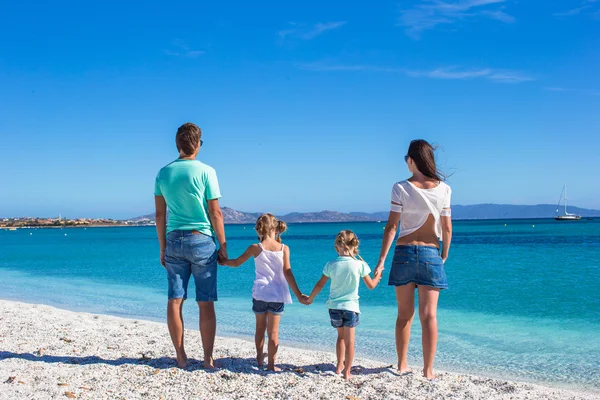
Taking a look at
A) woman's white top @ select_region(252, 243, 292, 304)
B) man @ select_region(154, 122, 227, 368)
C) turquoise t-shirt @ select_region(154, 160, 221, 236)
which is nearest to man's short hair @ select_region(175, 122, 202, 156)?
man @ select_region(154, 122, 227, 368)

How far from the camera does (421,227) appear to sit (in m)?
4.58

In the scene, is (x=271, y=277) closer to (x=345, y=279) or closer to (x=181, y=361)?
(x=345, y=279)

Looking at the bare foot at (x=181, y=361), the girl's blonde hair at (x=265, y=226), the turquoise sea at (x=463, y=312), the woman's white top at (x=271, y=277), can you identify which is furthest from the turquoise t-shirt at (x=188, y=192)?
the turquoise sea at (x=463, y=312)

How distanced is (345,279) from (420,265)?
0.65 metres

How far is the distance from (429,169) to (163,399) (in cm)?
282

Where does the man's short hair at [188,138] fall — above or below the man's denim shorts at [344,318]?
above

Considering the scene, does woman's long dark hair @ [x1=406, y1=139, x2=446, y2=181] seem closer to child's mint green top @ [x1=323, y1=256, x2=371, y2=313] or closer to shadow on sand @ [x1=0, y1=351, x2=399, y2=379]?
child's mint green top @ [x1=323, y1=256, x2=371, y2=313]

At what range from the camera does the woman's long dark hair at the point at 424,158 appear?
4.57 meters

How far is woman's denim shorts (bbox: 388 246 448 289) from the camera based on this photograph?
4535mm

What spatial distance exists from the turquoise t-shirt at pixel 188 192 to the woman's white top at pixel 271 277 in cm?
56

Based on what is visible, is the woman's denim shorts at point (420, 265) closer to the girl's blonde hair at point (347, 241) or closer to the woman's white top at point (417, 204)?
the woman's white top at point (417, 204)

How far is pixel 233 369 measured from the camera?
508cm

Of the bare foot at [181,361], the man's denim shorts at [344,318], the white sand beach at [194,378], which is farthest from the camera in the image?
the bare foot at [181,361]

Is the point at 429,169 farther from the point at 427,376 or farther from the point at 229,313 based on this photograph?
the point at 229,313
